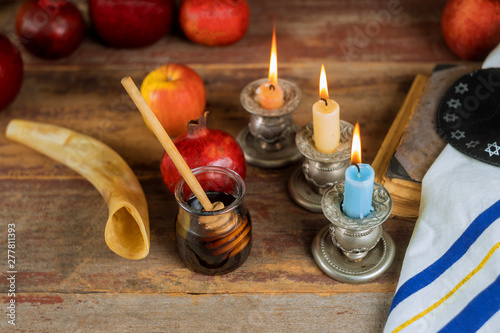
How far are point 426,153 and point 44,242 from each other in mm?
488

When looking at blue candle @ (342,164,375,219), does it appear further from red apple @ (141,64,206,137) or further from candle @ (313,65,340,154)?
red apple @ (141,64,206,137)

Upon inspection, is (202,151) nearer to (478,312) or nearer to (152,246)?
(152,246)

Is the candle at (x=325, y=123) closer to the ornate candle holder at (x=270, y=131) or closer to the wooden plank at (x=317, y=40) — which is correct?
the ornate candle holder at (x=270, y=131)

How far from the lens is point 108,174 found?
26.9 inches

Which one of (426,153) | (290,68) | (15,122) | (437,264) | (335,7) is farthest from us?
(335,7)

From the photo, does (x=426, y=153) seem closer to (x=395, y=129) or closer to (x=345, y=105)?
(x=395, y=129)

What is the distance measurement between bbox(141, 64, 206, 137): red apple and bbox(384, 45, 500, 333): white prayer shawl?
341 mm

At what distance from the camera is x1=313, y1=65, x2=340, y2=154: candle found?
1.96 ft

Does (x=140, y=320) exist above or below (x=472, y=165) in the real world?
below

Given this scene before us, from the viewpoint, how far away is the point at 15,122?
772 millimetres

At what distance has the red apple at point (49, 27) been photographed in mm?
890

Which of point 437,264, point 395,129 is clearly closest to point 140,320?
point 437,264

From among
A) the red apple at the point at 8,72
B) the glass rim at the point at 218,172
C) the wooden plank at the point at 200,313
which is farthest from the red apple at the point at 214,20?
the wooden plank at the point at 200,313

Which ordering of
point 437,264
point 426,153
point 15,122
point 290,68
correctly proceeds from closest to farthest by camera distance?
point 437,264 < point 426,153 < point 15,122 < point 290,68
